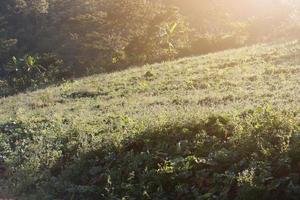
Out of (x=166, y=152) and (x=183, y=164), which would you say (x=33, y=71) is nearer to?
(x=166, y=152)

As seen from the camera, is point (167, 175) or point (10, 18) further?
point (10, 18)

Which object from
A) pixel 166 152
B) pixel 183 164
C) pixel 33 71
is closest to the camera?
pixel 183 164

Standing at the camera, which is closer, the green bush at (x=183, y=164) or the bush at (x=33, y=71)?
the green bush at (x=183, y=164)

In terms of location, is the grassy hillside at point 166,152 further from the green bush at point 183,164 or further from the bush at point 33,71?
the bush at point 33,71

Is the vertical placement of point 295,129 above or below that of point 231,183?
above

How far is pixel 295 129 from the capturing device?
11586 mm

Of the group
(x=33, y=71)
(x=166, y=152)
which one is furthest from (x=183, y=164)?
(x=33, y=71)

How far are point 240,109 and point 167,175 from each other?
3.84 m

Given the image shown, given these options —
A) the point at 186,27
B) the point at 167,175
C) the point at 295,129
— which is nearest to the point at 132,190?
the point at 167,175

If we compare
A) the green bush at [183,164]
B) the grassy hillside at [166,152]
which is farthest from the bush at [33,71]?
the green bush at [183,164]

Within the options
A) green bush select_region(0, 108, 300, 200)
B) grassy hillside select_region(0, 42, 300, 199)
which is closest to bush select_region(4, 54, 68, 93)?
grassy hillside select_region(0, 42, 300, 199)

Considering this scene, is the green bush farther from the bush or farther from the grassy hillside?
the bush

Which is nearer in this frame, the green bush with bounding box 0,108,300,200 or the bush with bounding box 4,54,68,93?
the green bush with bounding box 0,108,300,200

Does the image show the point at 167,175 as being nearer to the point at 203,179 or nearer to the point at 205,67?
the point at 203,179
